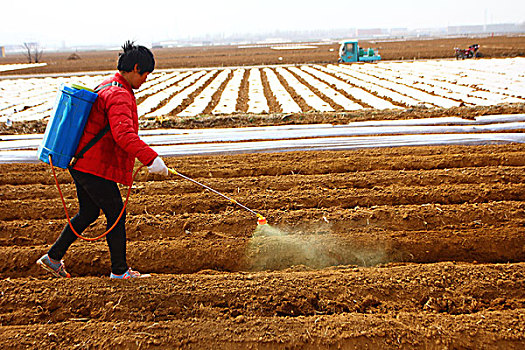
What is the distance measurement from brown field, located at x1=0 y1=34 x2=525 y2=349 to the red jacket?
843 millimetres

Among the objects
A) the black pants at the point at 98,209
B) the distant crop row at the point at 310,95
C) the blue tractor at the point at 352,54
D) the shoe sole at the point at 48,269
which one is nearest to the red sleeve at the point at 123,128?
the black pants at the point at 98,209

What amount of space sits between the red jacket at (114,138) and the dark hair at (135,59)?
9 centimetres

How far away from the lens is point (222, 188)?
4535 mm

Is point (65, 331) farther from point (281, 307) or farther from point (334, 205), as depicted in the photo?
point (334, 205)

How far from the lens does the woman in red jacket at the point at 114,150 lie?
2410 millimetres

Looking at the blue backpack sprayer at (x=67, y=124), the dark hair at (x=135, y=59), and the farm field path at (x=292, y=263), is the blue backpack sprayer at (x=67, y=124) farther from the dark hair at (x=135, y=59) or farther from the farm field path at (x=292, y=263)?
the farm field path at (x=292, y=263)

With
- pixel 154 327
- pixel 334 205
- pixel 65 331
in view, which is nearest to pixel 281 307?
pixel 154 327

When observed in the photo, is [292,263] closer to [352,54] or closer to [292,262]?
[292,262]

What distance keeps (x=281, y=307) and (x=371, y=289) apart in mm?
627

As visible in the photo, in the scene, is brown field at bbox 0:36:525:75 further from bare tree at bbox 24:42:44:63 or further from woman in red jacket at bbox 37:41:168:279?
woman in red jacket at bbox 37:41:168:279

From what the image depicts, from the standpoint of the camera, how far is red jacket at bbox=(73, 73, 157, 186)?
240 centimetres

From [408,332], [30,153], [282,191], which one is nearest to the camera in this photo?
[408,332]

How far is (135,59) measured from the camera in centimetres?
250

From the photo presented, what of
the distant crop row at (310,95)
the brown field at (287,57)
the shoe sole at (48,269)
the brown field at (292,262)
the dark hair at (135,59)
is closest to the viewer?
the brown field at (292,262)
